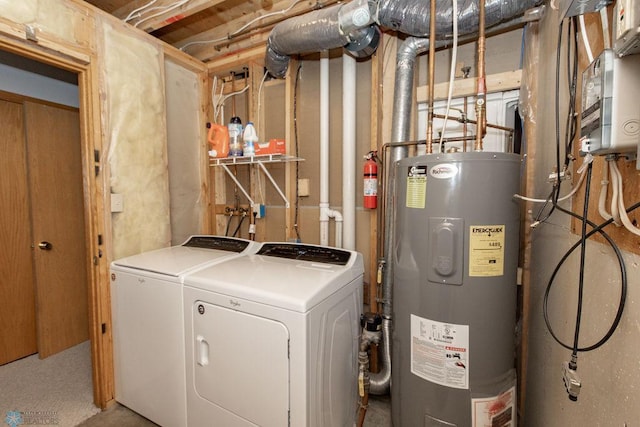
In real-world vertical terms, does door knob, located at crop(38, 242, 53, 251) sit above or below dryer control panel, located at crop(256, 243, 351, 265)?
below

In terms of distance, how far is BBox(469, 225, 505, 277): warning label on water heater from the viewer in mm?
1177

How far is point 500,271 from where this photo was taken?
1204 mm

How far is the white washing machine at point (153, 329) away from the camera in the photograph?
5.01 ft

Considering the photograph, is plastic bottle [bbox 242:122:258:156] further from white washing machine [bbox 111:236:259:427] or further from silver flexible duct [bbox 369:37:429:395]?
silver flexible duct [bbox 369:37:429:395]

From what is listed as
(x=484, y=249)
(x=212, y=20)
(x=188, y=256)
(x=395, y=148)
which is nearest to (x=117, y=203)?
(x=188, y=256)

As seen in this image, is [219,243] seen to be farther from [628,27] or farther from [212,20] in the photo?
[628,27]

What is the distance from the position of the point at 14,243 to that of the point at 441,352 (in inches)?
124

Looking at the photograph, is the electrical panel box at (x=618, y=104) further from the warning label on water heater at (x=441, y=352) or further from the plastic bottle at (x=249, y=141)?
the plastic bottle at (x=249, y=141)

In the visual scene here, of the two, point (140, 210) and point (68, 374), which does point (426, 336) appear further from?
point (68, 374)

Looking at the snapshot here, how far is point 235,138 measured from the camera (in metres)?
2.20

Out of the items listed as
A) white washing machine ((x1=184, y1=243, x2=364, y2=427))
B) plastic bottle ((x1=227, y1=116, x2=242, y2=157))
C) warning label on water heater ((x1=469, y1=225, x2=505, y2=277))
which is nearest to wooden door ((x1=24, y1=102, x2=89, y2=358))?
plastic bottle ((x1=227, y1=116, x2=242, y2=157))

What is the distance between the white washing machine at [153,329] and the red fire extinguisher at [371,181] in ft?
2.70

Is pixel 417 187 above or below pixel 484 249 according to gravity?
above

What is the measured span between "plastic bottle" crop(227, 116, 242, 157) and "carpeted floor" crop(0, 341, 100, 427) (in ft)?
6.23
